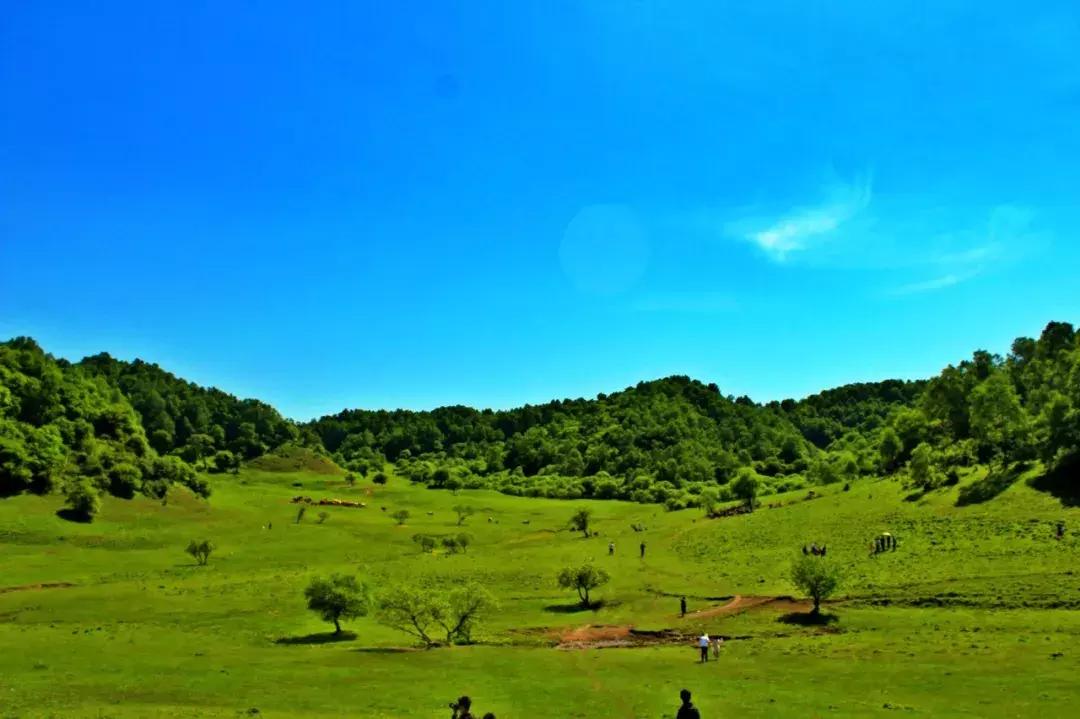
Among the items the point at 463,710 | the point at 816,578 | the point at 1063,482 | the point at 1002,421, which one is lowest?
the point at 816,578

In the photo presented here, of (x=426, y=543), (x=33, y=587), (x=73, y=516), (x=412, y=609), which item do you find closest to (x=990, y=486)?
(x=426, y=543)

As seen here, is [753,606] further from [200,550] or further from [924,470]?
[200,550]

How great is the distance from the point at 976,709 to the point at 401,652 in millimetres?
37876

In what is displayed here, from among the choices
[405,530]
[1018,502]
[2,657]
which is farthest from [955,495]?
[2,657]

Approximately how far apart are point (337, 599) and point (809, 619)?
133 ft

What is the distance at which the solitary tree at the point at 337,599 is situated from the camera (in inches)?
2461

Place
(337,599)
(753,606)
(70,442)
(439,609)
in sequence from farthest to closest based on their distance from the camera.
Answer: (70,442) < (753,606) < (337,599) < (439,609)

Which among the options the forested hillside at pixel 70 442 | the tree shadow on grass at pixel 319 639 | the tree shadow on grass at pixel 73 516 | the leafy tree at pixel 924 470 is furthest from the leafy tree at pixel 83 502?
the leafy tree at pixel 924 470

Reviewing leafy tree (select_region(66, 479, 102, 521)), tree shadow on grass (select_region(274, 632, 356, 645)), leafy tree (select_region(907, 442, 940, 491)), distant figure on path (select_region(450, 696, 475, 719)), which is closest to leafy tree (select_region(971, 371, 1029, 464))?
leafy tree (select_region(907, 442, 940, 491))

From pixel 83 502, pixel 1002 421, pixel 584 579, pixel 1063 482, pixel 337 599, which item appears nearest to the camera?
pixel 337 599

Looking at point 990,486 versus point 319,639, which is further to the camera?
point 990,486

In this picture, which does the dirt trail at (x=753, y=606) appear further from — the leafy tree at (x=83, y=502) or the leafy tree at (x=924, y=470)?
the leafy tree at (x=83, y=502)

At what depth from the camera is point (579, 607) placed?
73.8m

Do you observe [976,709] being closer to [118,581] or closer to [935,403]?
[118,581]
